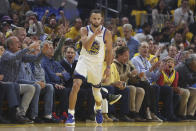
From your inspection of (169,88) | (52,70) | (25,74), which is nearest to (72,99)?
(25,74)

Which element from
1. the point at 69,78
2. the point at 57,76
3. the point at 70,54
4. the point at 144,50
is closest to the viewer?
the point at 57,76

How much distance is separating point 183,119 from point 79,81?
4.14 metres

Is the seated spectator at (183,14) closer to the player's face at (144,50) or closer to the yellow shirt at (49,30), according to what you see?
the yellow shirt at (49,30)

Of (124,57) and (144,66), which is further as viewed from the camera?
(144,66)

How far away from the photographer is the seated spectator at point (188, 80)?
12590mm

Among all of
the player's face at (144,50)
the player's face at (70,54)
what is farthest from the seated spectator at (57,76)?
the player's face at (144,50)

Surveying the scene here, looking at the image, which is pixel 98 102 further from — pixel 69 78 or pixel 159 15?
pixel 159 15

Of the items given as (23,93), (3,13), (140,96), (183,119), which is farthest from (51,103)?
(3,13)

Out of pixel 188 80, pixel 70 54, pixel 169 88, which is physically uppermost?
pixel 70 54

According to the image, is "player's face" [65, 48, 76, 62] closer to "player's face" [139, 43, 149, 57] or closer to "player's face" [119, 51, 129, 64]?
"player's face" [119, 51, 129, 64]

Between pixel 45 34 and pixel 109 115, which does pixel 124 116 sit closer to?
pixel 109 115

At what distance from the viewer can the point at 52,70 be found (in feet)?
36.2

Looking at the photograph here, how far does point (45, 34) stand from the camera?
12.5m

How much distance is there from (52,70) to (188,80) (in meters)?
3.68
